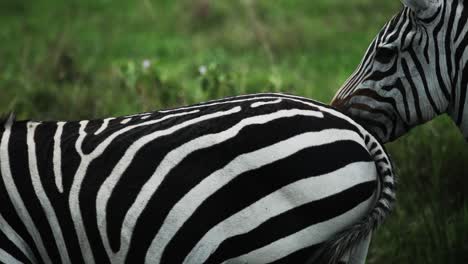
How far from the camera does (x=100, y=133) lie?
2697mm

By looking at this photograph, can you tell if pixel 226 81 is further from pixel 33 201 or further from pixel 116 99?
pixel 33 201

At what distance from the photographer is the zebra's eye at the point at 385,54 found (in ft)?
9.73

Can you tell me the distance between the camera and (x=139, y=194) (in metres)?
2.54

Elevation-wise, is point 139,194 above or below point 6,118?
below

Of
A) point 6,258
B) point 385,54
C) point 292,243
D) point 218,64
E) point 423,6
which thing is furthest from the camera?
point 218,64

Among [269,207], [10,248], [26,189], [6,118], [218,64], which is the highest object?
[218,64]

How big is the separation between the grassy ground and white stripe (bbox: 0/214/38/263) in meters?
1.89

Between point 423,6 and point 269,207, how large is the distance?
37.2 inches

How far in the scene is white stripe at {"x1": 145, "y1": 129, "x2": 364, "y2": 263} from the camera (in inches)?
97.8

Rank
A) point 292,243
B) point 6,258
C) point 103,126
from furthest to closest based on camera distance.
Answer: point 103,126
point 6,258
point 292,243

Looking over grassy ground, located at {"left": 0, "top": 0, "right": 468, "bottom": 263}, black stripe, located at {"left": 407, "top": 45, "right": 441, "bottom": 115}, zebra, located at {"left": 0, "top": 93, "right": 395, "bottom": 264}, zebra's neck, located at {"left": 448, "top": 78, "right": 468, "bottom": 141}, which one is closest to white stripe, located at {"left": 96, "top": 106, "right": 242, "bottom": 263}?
zebra, located at {"left": 0, "top": 93, "right": 395, "bottom": 264}

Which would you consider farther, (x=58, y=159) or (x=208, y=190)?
(x=58, y=159)

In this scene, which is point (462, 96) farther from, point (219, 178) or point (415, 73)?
point (219, 178)

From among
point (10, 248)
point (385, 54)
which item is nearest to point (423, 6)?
point (385, 54)
